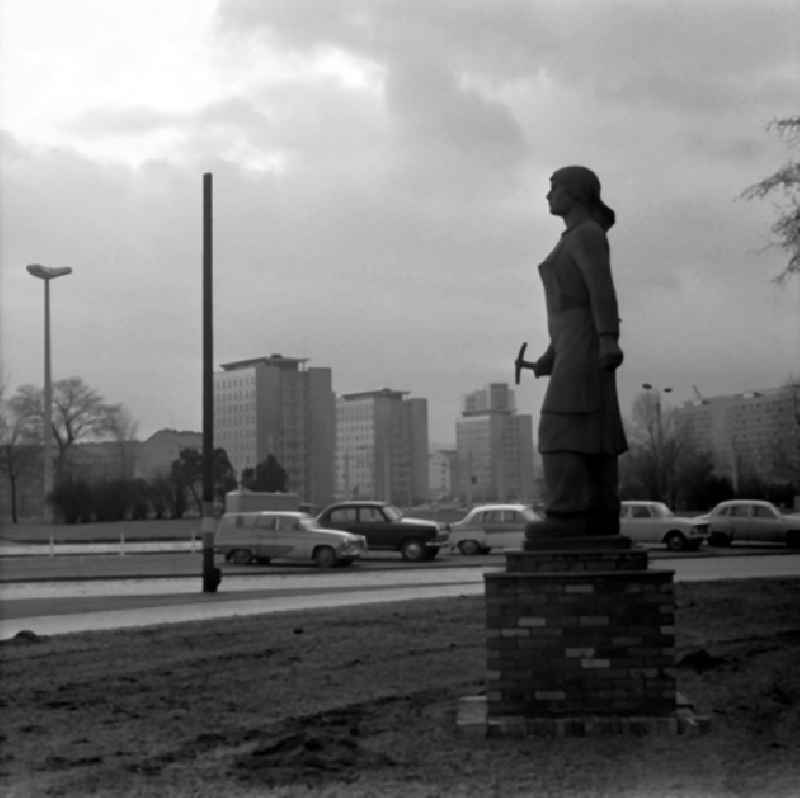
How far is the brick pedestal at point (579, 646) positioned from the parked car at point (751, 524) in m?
29.1

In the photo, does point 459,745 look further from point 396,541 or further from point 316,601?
point 396,541

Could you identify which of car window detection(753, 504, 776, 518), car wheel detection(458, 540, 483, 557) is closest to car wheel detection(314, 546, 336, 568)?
car wheel detection(458, 540, 483, 557)

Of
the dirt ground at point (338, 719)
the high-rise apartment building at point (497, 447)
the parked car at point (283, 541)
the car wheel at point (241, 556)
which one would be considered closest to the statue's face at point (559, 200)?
the dirt ground at point (338, 719)

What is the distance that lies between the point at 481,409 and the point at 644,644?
152 metres

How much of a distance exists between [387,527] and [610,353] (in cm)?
2450

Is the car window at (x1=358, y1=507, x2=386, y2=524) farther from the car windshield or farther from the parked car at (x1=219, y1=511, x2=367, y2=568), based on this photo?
the parked car at (x1=219, y1=511, x2=367, y2=568)

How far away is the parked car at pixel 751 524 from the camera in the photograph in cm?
3550

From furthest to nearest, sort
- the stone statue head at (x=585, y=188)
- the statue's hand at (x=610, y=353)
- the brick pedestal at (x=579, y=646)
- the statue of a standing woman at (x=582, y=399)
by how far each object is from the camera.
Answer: the stone statue head at (x=585, y=188) < the statue of a standing woman at (x=582, y=399) < the statue's hand at (x=610, y=353) < the brick pedestal at (x=579, y=646)

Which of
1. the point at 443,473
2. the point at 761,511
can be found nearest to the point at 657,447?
the point at 761,511

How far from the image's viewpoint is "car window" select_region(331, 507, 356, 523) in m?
32.9

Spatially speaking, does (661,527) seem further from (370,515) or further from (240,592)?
(240,592)

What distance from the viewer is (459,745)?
7.48m

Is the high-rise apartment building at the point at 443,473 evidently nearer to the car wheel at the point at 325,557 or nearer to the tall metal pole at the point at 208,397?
the car wheel at the point at 325,557

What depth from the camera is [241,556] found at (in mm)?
30609
